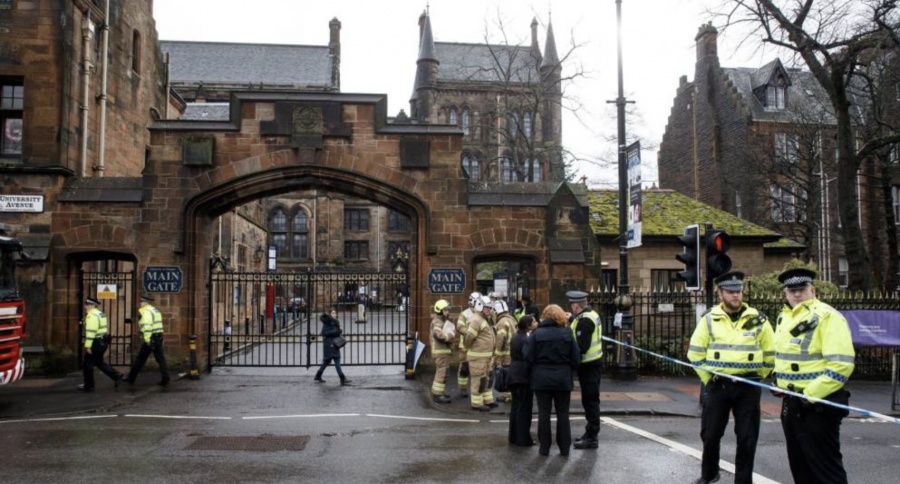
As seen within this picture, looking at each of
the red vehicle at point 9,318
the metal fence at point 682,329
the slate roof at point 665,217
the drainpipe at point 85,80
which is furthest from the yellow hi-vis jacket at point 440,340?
the slate roof at point 665,217

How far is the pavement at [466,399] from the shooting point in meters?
11.7

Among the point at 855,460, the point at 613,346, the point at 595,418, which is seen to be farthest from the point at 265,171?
the point at 855,460

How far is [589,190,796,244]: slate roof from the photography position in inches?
920

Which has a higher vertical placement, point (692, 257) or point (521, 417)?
point (692, 257)

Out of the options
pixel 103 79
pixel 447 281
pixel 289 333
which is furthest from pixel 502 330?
pixel 289 333

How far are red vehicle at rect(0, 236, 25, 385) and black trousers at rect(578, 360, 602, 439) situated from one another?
27.5 feet

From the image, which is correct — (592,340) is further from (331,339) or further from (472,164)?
(472,164)

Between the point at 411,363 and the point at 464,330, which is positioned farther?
the point at 411,363

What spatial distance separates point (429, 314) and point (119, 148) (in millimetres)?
10499

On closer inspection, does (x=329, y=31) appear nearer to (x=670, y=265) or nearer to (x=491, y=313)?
(x=670, y=265)

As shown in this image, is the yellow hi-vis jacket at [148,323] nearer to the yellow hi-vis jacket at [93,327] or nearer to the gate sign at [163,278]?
the yellow hi-vis jacket at [93,327]

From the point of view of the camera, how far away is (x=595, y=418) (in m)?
9.02

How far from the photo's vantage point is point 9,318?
11492 mm

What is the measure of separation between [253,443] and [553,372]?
12.1 ft
